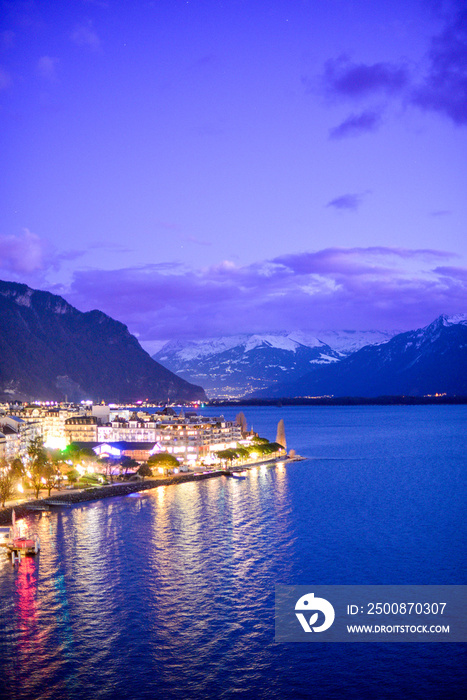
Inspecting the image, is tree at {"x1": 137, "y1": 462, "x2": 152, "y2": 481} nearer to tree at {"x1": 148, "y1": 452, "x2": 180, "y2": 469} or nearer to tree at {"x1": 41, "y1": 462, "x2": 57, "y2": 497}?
tree at {"x1": 148, "y1": 452, "x2": 180, "y2": 469}

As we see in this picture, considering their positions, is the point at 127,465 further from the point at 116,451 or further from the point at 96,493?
the point at 96,493

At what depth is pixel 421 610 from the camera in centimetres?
3612

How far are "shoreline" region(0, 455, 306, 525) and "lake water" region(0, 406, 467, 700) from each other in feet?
9.28

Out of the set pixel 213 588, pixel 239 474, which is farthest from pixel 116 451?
pixel 213 588

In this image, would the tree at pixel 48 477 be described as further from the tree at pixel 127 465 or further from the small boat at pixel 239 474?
the small boat at pixel 239 474

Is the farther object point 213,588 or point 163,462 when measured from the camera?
point 163,462

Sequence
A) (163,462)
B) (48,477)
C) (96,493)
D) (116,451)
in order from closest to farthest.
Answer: (96,493) → (48,477) → (163,462) → (116,451)

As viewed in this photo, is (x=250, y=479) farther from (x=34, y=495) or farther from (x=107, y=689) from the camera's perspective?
(x=107, y=689)

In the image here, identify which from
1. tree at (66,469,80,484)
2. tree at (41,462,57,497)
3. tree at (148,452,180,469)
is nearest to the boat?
tree at (41,462,57,497)

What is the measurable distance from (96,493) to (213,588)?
40.5m

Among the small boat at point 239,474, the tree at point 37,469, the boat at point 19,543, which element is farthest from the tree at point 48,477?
the small boat at point 239,474

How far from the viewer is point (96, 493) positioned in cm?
7719

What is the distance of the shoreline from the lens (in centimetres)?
6419

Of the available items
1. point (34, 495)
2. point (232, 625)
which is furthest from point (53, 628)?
point (34, 495)
